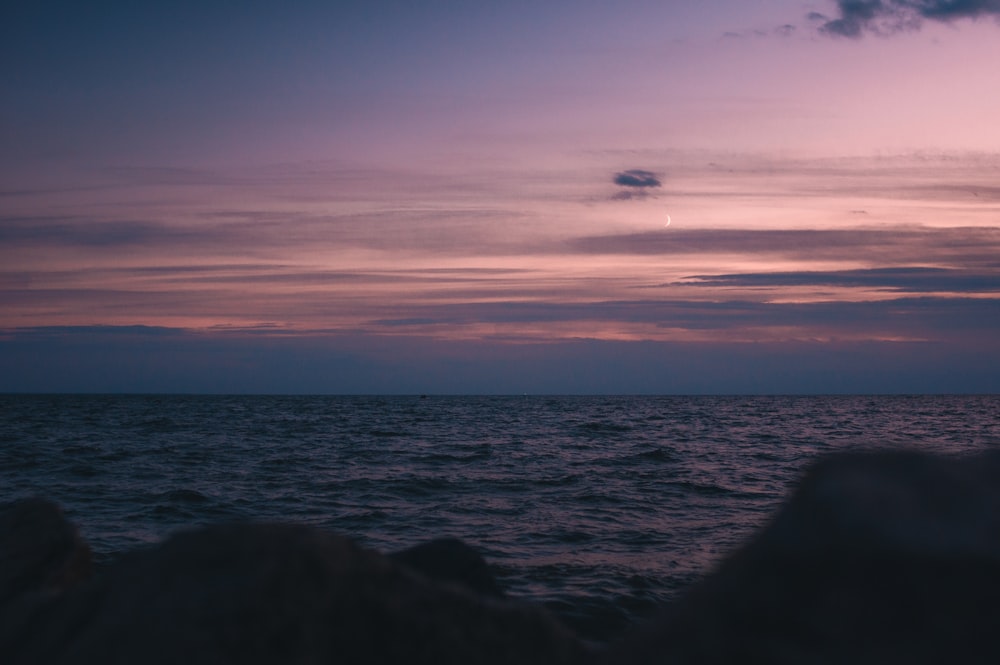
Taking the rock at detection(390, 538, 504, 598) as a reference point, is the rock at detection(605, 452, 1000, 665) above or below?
above

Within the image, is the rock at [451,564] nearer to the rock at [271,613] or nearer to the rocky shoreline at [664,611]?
the rocky shoreline at [664,611]

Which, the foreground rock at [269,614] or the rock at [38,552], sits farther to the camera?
the rock at [38,552]

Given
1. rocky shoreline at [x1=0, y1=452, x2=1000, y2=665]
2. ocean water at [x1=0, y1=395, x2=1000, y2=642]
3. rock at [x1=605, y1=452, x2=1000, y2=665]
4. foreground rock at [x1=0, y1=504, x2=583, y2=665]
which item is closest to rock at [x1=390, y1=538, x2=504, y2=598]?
rocky shoreline at [x1=0, y1=452, x2=1000, y2=665]

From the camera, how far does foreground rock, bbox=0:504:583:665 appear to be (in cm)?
296

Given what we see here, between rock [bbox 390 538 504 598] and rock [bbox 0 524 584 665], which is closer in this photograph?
rock [bbox 0 524 584 665]

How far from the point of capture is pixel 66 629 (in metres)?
3.41

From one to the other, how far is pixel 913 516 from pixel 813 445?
1000 inches

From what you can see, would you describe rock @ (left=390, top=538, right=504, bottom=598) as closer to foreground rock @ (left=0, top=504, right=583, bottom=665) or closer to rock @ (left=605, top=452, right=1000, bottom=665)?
foreground rock @ (left=0, top=504, right=583, bottom=665)

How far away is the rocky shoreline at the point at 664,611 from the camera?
8.19ft

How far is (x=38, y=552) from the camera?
16.3 feet

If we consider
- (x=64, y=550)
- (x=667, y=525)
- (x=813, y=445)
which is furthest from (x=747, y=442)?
(x=64, y=550)

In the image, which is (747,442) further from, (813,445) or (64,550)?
(64,550)

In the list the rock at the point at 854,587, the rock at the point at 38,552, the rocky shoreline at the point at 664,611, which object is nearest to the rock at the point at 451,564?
the rocky shoreline at the point at 664,611

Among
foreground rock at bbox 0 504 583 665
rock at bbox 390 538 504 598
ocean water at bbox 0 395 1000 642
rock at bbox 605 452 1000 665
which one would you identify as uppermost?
rock at bbox 605 452 1000 665
